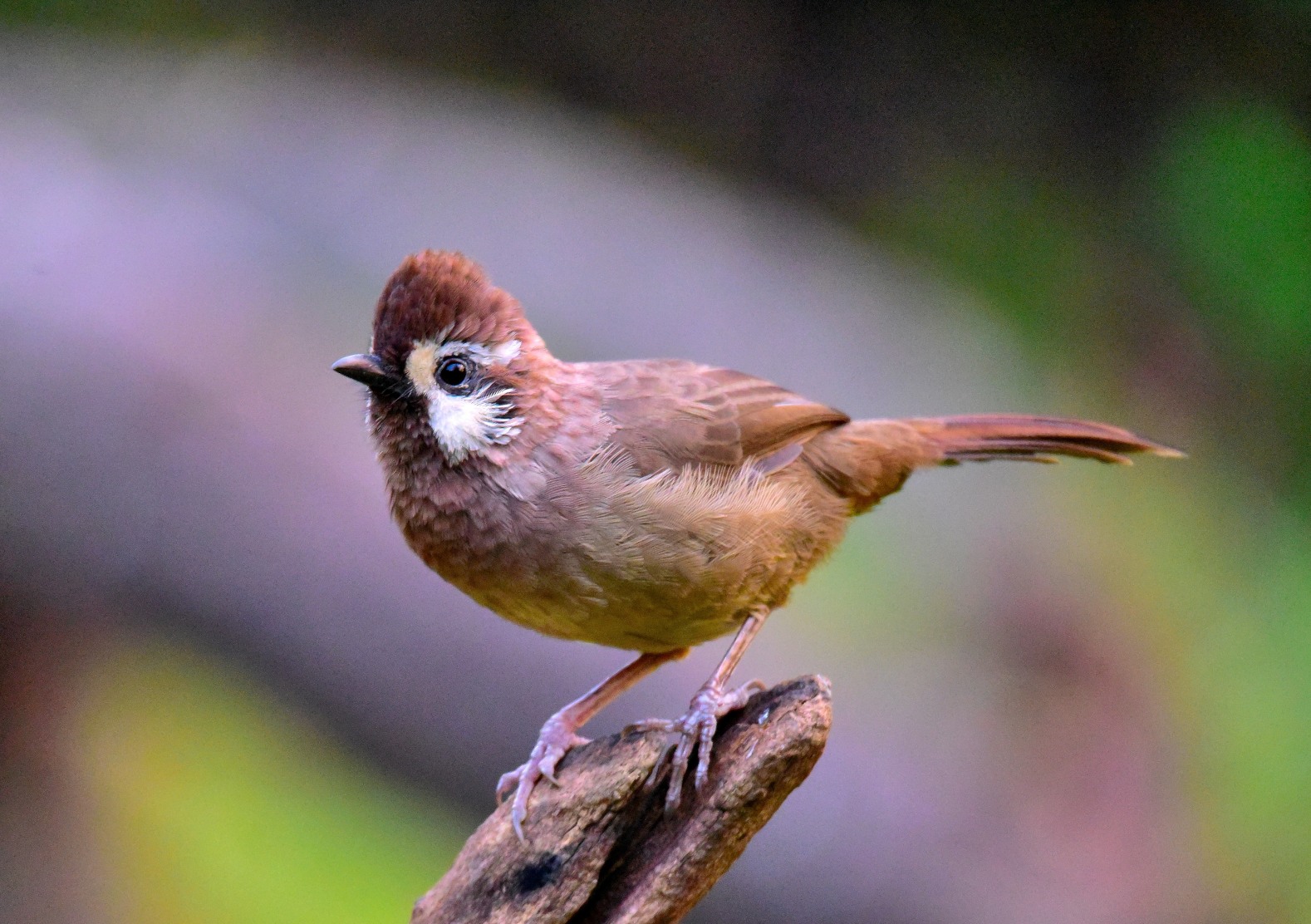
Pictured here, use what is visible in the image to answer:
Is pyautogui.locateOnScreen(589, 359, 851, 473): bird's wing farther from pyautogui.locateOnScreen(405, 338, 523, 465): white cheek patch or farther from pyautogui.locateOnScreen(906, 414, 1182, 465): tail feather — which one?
pyautogui.locateOnScreen(906, 414, 1182, 465): tail feather

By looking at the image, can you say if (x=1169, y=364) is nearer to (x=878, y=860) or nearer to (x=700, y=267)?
(x=700, y=267)

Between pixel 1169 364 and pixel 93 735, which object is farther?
pixel 1169 364

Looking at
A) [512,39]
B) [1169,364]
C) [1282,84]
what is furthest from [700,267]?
[1282,84]

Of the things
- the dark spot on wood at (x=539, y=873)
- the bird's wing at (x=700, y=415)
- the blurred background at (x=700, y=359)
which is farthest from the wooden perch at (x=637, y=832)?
the blurred background at (x=700, y=359)

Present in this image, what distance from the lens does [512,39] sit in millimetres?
9938

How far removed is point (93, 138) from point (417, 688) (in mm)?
4569

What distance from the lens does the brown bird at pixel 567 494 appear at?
3.55 meters

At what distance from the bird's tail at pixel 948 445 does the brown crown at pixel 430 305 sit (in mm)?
1331

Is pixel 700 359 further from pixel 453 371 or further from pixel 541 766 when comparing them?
pixel 541 766

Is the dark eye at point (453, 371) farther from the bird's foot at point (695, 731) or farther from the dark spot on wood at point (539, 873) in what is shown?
the dark spot on wood at point (539, 873)

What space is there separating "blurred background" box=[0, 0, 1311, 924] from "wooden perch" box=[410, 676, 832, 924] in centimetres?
223

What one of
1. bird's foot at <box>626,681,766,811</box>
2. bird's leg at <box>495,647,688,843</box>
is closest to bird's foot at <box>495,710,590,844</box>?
bird's leg at <box>495,647,688,843</box>

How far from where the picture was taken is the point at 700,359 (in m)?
8.30

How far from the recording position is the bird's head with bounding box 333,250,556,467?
359 centimetres
